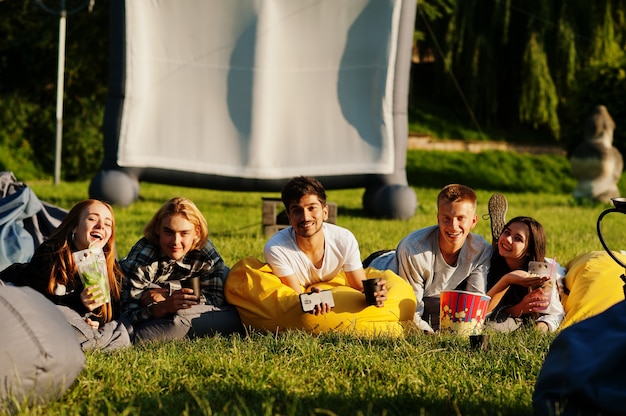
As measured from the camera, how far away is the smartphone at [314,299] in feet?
17.4

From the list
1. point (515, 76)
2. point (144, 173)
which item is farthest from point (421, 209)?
point (515, 76)

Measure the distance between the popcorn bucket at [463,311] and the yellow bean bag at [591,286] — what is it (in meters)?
0.95

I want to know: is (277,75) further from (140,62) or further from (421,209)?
(421,209)

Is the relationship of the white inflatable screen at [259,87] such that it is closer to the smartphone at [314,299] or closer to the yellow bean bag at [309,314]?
the yellow bean bag at [309,314]

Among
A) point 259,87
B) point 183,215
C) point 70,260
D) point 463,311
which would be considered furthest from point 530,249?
point 259,87

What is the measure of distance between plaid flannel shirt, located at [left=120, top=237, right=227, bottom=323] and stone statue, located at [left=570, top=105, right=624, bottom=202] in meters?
11.9

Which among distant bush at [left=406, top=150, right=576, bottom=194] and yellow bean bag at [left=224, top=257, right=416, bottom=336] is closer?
yellow bean bag at [left=224, top=257, right=416, bottom=336]

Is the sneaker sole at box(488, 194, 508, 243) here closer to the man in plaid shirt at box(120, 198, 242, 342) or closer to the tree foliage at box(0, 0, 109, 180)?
the man in plaid shirt at box(120, 198, 242, 342)

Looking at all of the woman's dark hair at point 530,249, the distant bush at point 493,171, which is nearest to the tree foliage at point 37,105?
the distant bush at point 493,171

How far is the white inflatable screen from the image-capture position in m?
11.9

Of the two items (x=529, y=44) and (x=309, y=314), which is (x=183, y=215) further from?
(x=529, y=44)

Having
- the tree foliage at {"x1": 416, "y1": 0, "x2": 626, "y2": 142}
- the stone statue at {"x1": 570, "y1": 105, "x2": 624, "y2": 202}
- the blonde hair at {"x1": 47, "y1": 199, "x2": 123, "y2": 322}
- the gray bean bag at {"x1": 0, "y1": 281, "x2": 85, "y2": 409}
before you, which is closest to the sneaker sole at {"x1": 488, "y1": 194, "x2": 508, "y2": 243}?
the blonde hair at {"x1": 47, "y1": 199, "x2": 123, "y2": 322}

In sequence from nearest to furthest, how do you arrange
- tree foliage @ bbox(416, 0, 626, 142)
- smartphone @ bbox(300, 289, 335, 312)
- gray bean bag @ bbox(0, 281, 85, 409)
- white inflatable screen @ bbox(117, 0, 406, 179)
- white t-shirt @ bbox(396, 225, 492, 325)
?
1. gray bean bag @ bbox(0, 281, 85, 409)
2. smartphone @ bbox(300, 289, 335, 312)
3. white t-shirt @ bbox(396, 225, 492, 325)
4. white inflatable screen @ bbox(117, 0, 406, 179)
5. tree foliage @ bbox(416, 0, 626, 142)

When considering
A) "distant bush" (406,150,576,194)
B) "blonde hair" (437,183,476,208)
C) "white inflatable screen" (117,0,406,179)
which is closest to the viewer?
"blonde hair" (437,183,476,208)
